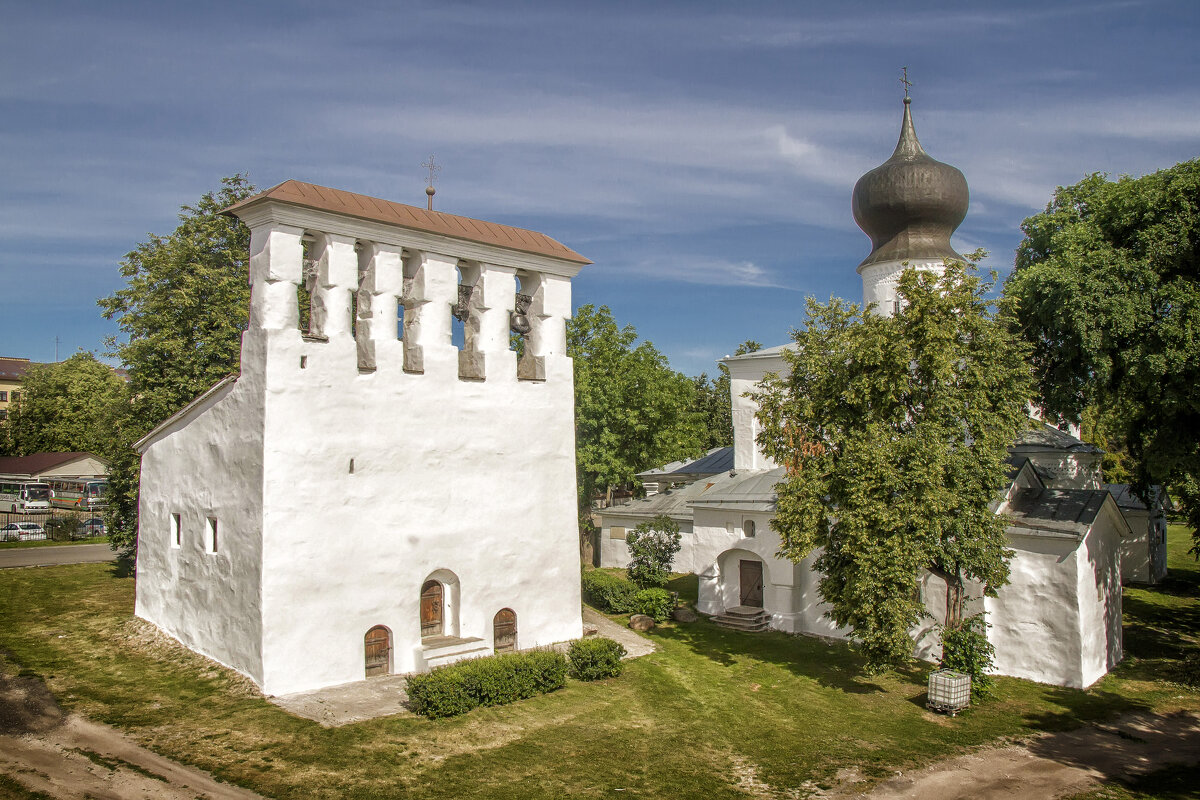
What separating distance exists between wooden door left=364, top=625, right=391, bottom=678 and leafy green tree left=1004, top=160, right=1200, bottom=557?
596 inches

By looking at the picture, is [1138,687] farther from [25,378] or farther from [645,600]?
[25,378]

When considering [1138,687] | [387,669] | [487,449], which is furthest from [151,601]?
[1138,687]

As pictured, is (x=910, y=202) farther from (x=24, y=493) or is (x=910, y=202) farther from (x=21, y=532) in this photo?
(x=24, y=493)

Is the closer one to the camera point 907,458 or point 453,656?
point 907,458

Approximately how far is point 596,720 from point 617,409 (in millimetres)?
18521

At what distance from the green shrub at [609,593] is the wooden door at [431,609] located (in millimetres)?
7554

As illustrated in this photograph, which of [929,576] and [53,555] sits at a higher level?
[929,576]

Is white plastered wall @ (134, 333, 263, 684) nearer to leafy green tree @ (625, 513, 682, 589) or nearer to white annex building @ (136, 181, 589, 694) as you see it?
white annex building @ (136, 181, 589, 694)

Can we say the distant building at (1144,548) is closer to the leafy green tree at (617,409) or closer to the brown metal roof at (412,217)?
the leafy green tree at (617,409)

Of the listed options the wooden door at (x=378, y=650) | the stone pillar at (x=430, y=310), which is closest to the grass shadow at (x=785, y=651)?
the wooden door at (x=378, y=650)

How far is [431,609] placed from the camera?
18.3 m

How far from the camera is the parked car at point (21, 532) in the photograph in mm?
34625

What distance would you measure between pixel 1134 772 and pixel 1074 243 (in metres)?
11.5

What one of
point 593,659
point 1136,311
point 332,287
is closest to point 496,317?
point 332,287
